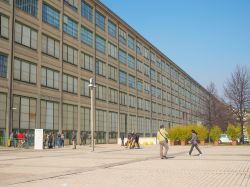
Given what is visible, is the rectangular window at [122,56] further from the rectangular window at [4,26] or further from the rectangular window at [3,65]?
the rectangular window at [3,65]

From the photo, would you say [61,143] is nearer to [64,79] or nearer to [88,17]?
[64,79]

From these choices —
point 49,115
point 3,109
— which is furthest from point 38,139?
point 49,115

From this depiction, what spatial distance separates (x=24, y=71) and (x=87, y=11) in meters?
20.6

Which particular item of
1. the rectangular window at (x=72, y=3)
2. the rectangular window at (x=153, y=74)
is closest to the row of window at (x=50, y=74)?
the rectangular window at (x=72, y=3)

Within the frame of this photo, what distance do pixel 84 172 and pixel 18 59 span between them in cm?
2995

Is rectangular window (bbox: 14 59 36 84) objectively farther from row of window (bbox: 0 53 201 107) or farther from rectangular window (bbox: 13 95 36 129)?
rectangular window (bbox: 13 95 36 129)

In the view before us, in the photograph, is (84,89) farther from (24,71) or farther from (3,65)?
(3,65)

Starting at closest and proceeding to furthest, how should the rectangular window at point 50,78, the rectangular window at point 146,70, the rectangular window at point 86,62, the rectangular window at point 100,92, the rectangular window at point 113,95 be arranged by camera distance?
the rectangular window at point 50,78
the rectangular window at point 86,62
the rectangular window at point 100,92
the rectangular window at point 113,95
the rectangular window at point 146,70

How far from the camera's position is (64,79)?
52219 mm

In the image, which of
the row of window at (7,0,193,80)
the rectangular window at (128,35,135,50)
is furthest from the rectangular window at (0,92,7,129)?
the rectangular window at (128,35,135,50)

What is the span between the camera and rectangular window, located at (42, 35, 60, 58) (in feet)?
156

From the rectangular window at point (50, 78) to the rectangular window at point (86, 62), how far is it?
26.6 feet

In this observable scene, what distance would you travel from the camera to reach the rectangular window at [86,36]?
58.5 meters

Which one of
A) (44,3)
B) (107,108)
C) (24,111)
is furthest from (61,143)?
(107,108)
